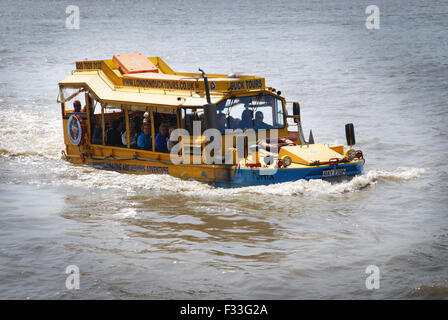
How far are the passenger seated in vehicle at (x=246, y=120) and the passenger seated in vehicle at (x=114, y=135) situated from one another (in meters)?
3.11

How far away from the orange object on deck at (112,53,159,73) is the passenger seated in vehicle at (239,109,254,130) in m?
3.40

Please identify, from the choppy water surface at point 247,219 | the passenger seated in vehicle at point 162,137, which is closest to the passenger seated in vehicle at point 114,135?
the choppy water surface at point 247,219

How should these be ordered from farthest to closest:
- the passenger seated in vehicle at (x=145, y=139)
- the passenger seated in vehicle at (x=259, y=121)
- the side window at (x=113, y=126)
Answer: the side window at (x=113, y=126) → the passenger seated in vehicle at (x=145, y=139) → the passenger seated in vehicle at (x=259, y=121)

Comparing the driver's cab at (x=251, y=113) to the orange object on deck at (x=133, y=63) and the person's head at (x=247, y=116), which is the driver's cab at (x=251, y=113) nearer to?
the person's head at (x=247, y=116)

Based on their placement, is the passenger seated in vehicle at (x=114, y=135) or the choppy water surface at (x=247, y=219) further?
the passenger seated in vehicle at (x=114, y=135)

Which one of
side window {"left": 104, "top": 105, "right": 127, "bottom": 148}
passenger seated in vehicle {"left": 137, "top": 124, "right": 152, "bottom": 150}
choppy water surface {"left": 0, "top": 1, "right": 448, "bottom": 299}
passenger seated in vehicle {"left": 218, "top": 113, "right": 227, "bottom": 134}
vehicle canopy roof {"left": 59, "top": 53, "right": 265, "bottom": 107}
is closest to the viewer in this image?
choppy water surface {"left": 0, "top": 1, "right": 448, "bottom": 299}

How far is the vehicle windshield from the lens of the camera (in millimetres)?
13453

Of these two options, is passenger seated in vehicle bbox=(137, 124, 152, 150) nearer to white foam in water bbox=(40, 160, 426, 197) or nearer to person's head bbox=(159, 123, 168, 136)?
person's head bbox=(159, 123, 168, 136)

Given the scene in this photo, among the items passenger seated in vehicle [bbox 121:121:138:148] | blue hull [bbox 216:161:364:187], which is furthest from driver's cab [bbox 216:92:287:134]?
passenger seated in vehicle [bbox 121:121:138:148]

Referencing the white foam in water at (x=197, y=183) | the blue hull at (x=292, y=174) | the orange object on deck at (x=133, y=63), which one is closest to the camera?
the blue hull at (x=292, y=174)

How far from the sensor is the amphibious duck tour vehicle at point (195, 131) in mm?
12875

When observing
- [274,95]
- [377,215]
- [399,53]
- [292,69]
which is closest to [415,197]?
Answer: [377,215]

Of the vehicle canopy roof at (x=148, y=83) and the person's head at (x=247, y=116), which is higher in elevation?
the vehicle canopy roof at (x=148, y=83)

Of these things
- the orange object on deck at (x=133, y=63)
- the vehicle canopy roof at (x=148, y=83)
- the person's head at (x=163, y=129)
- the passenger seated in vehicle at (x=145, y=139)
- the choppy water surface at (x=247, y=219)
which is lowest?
the choppy water surface at (x=247, y=219)
